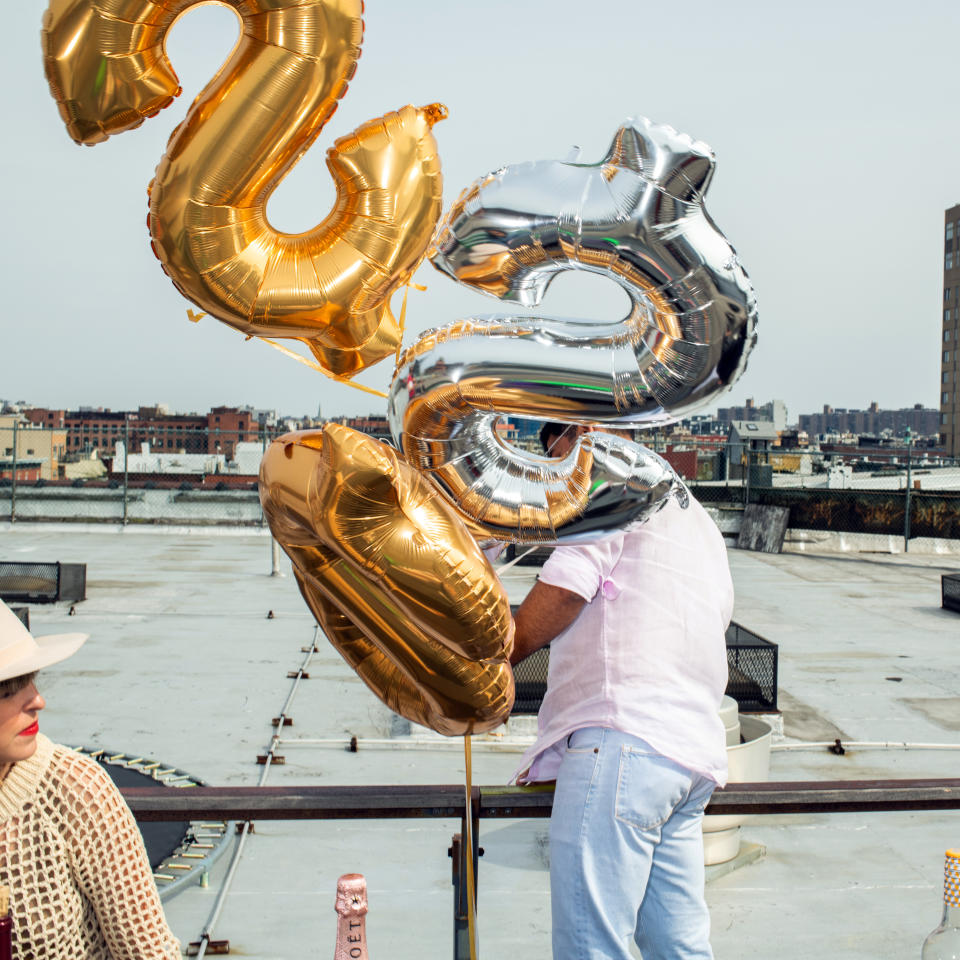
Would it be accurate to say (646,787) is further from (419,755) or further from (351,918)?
(419,755)

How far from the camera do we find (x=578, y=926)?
75.3 inches

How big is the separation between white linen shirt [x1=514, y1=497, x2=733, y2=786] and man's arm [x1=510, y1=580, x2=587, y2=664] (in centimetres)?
2

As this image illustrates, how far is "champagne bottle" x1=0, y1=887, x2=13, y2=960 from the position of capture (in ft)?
4.72

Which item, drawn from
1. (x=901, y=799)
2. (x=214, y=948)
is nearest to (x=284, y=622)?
(x=214, y=948)

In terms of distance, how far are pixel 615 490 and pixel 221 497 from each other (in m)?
19.0

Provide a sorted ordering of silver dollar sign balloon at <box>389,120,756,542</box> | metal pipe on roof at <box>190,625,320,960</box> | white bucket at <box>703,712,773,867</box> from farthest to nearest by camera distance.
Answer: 1. white bucket at <box>703,712,773,867</box>
2. metal pipe on roof at <box>190,625,320,960</box>
3. silver dollar sign balloon at <box>389,120,756,542</box>

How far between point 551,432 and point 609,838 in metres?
0.80

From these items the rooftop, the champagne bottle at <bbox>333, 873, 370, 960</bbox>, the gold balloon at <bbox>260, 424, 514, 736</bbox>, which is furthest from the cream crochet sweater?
the rooftop

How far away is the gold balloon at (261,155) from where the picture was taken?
1504 mm

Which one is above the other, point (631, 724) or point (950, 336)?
point (950, 336)

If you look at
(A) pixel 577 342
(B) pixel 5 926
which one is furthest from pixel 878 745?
(B) pixel 5 926

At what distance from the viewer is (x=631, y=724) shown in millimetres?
1956

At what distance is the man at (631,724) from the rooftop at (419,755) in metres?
2.52

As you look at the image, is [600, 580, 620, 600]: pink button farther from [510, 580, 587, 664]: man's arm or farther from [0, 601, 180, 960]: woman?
[0, 601, 180, 960]: woman
